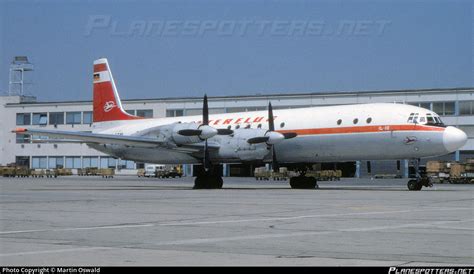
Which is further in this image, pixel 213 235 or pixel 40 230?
pixel 40 230

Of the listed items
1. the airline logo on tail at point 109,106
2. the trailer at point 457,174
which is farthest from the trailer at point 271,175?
the airline logo on tail at point 109,106

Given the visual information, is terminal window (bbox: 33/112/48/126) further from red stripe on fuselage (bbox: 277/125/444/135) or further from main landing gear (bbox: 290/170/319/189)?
red stripe on fuselage (bbox: 277/125/444/135)

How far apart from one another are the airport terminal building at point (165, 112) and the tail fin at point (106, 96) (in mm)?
32633

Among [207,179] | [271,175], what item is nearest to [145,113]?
[271,175]

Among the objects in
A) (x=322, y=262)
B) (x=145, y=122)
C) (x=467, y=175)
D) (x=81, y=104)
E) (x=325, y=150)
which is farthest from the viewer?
(x=81, y=104)

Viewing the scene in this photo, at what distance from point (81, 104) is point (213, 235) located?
85.9m

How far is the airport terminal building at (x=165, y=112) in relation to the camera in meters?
78.7

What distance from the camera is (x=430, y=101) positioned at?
7906 cm

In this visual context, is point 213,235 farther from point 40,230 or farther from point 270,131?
point 270,131

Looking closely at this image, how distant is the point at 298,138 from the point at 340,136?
283 cm

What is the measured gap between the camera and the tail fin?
5147cm

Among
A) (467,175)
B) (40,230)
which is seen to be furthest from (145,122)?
(40,230)

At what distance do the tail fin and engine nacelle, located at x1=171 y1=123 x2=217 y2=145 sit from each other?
10.3 meters

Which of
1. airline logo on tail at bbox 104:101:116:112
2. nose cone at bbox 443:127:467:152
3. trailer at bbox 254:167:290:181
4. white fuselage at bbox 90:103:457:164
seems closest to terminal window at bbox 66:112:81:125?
trailer at bbox 254:167:290:181
